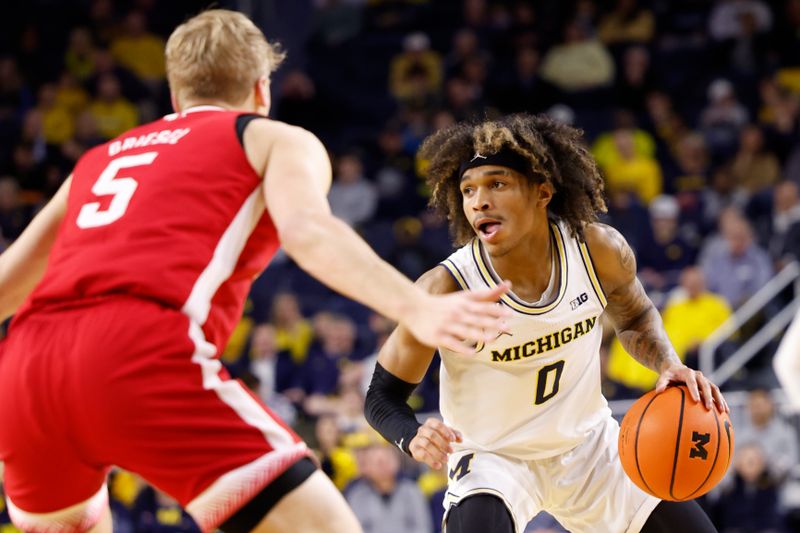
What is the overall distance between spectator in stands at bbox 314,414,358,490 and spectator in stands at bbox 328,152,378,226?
12.4 ft

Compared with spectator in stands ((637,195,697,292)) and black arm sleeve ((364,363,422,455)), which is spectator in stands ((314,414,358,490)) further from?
black arm sleeve ((364,363,422,455))

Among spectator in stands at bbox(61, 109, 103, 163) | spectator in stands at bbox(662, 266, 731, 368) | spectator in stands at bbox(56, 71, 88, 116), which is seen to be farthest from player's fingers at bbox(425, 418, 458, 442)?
spectator in stands at bbox(56, 71, 88, 116)

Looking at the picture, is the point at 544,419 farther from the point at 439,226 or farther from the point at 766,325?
the point at 439,226

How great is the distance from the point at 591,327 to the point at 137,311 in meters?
2.17

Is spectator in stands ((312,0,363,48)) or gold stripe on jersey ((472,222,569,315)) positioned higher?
gold stripe on jersey ((472,222,569,315))

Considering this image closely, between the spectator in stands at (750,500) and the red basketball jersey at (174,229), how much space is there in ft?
22.4

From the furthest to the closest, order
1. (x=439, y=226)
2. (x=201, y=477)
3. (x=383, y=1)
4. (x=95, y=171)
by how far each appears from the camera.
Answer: (x=383, y=1) → (x=439, y=226) → (x=95, y=171) → (x=201, y=477)

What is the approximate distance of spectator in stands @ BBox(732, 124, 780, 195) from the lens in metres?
12.5

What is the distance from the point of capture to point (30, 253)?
3.52m

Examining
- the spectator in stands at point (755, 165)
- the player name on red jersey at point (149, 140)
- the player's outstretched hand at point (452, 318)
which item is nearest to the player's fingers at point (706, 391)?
the player's outstretched hand at point (452, 318)

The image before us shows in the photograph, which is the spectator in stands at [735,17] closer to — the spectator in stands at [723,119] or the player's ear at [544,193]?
the spectator in stands at [723,119]

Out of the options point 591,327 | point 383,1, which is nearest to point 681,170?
point 383,1

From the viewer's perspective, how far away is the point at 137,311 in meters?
3.00

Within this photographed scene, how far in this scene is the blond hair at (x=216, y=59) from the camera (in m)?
3.45
